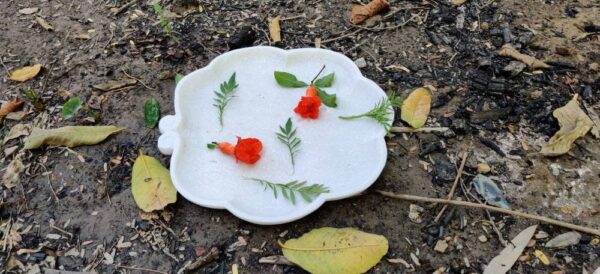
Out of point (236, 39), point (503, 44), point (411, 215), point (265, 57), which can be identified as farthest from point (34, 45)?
point (503, 44)

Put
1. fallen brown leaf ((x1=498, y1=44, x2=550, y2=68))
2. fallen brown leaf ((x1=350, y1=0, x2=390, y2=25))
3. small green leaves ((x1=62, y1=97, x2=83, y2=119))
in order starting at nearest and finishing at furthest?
small green leaves ((x1=62, y1=97, x2=83, y2=119)) → fallen brown leaf ((x1=498, y1=44, x2=550, y2=68)) → fallen brown leaf ((x1=350, y1=0, x2=390, y2=25))

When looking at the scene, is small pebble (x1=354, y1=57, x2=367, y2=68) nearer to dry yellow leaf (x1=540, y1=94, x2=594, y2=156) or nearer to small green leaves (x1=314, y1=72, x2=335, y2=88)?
small green leaves (x1=314, y1=72, x2=335, y2=88)

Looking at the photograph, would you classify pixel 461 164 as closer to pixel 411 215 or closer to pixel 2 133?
pixel 411 215

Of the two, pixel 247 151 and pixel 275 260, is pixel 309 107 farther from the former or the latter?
pixel 275 260

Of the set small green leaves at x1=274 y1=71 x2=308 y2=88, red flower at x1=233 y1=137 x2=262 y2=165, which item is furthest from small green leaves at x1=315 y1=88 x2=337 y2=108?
red flower at x1=233 y1=137 x2=262 y2=165

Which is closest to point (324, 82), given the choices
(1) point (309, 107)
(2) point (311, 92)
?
(2) point (311, 92)
